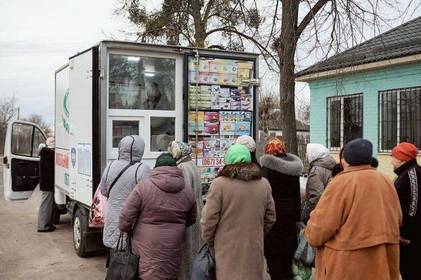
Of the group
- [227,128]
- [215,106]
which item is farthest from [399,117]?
[215,106]

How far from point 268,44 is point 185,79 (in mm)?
4630

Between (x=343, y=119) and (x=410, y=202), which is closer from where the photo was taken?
(x=410, y=202)

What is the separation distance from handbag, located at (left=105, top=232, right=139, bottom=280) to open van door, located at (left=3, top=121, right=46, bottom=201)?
6.06m

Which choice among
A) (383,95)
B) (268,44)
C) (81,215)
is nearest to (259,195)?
(81,215)

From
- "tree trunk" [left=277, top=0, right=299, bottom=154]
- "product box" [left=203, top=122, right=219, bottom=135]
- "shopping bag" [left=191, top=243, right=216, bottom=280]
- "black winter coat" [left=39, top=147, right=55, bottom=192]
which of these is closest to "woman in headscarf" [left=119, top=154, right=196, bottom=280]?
"shopping bag" [left=191, top=243, right=216, bottom=280]

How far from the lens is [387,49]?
44.7ft

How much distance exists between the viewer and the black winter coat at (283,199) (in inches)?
208

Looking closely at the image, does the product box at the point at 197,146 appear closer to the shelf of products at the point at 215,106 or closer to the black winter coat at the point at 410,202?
the shelf of products at the point at 215,106

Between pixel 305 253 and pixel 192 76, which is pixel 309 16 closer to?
pixel 192 76

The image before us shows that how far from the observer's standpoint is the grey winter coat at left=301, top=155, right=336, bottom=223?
5.62 metres

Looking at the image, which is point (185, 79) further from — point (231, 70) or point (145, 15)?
point (145, 15)

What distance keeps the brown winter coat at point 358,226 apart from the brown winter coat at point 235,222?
0.75 m

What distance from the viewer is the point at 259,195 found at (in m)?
4.29

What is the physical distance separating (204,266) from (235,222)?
0.52 metres
